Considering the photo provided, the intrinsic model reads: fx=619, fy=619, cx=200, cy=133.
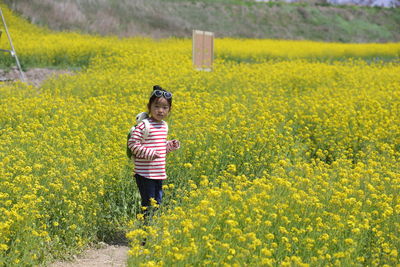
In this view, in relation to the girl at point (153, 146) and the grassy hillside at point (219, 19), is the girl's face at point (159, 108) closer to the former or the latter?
the girl at point (153, 146)

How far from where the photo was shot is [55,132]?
22.0 ft

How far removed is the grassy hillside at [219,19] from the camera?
26.7 meters

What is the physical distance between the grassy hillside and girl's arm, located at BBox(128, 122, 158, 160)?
21478 mm

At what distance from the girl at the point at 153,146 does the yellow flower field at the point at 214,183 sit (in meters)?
0.25

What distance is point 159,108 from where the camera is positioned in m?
4.98

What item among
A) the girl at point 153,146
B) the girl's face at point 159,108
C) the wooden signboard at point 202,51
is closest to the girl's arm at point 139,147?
the girl at point 153,146

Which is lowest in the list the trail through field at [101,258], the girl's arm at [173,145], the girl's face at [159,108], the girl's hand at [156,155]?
the trail through field at [101,258]

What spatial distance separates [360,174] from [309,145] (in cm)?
272

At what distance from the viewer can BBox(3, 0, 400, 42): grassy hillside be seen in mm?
26719

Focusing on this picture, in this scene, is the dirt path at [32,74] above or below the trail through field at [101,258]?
above

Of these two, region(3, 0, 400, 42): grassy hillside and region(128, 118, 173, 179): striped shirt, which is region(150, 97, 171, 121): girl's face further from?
region(3, 0, 400, 42): grassy hillside

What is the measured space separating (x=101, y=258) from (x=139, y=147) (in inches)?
37.3

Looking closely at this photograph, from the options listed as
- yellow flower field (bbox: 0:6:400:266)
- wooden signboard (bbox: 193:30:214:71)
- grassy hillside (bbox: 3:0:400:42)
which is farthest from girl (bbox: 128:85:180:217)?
grassy hillside (bbox: 3:0:400:42)

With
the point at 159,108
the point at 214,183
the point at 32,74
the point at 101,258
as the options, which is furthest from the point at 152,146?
the point at 32,74
